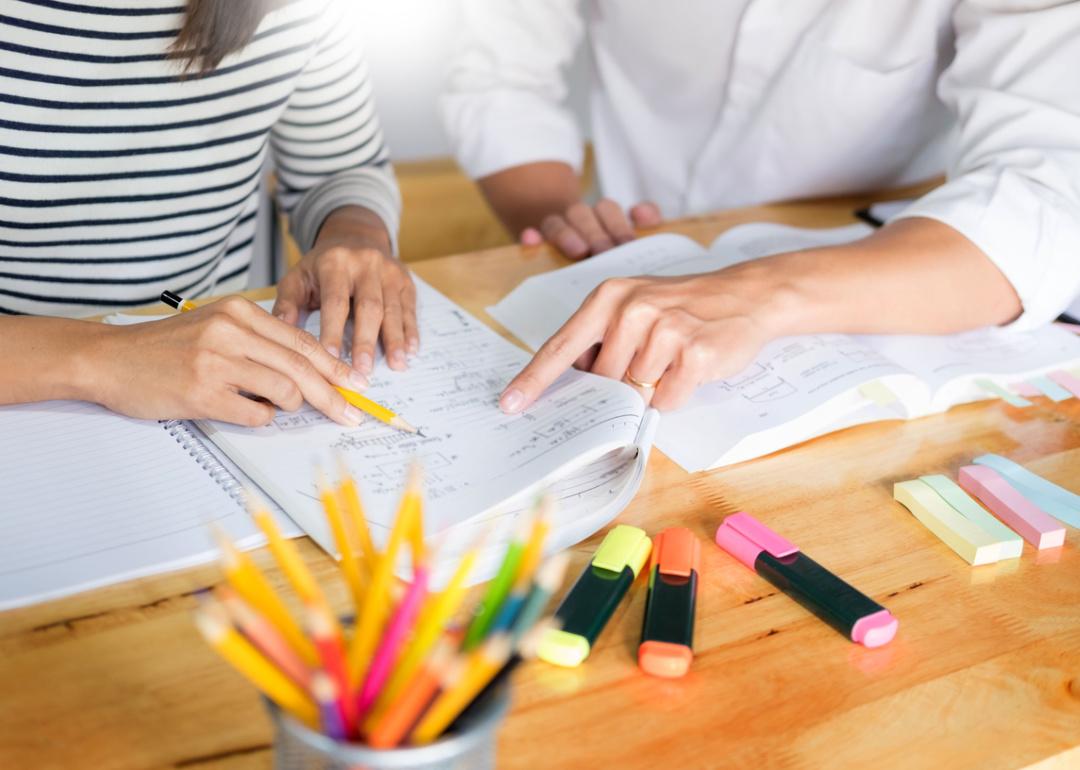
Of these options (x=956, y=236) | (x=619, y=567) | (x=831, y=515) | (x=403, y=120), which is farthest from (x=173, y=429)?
(x=403, y=120)

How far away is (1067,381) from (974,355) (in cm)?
7

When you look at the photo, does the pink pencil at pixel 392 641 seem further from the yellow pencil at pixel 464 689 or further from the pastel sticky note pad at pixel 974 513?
the pastel sticky note pad at pixel 974 513

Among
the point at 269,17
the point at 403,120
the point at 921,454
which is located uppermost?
the point at 269,17

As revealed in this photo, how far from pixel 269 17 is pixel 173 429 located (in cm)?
48

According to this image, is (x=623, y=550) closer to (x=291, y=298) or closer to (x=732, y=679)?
(x=732, y=679)

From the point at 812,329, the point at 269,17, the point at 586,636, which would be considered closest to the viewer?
the point at 586,636

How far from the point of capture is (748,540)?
62 cm

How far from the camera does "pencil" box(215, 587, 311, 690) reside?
12.3 inches

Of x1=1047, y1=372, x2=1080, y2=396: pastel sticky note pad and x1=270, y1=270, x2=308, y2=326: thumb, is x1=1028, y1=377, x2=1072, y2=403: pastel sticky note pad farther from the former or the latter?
x1=270, y1=270, x2=308, y2=326: thumb

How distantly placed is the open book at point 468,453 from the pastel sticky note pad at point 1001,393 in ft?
0.94

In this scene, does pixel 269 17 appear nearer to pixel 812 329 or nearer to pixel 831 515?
pixel 812 329

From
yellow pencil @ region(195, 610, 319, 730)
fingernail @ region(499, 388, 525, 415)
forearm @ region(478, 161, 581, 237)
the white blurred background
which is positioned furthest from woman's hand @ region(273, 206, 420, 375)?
the white blurred background

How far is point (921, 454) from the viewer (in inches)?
29.6

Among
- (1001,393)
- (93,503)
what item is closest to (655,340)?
(1001,393)
